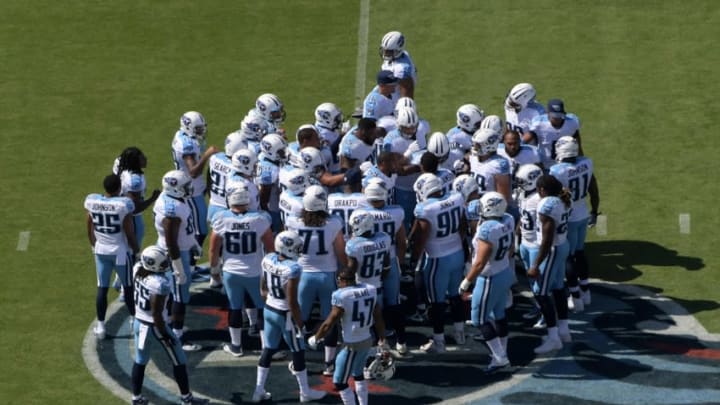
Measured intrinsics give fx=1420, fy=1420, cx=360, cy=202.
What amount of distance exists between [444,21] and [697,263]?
27.9 feet

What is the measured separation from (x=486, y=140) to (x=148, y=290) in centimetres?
456

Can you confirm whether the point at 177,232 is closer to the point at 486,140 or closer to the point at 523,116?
the point at 486,140

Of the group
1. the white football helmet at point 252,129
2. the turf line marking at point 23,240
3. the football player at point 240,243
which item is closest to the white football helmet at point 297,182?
the football player at point 240,243

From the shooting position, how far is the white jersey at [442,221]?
16.0 m

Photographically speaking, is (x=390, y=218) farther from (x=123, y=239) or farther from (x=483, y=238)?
(x=123, y=239)

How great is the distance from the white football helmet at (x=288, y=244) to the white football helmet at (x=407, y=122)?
10.5 ft

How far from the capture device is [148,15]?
2622 centimetres

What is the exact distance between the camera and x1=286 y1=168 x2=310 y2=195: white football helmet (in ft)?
53.4

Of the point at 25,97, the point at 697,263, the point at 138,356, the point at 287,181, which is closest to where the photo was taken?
the point at 138,356

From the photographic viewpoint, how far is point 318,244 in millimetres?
15508

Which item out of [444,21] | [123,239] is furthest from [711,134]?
[123,239]

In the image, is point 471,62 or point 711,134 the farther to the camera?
point 471,62

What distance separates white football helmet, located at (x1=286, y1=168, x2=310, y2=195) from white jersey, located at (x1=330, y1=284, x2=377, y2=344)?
2138mm

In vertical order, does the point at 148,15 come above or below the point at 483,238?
above
